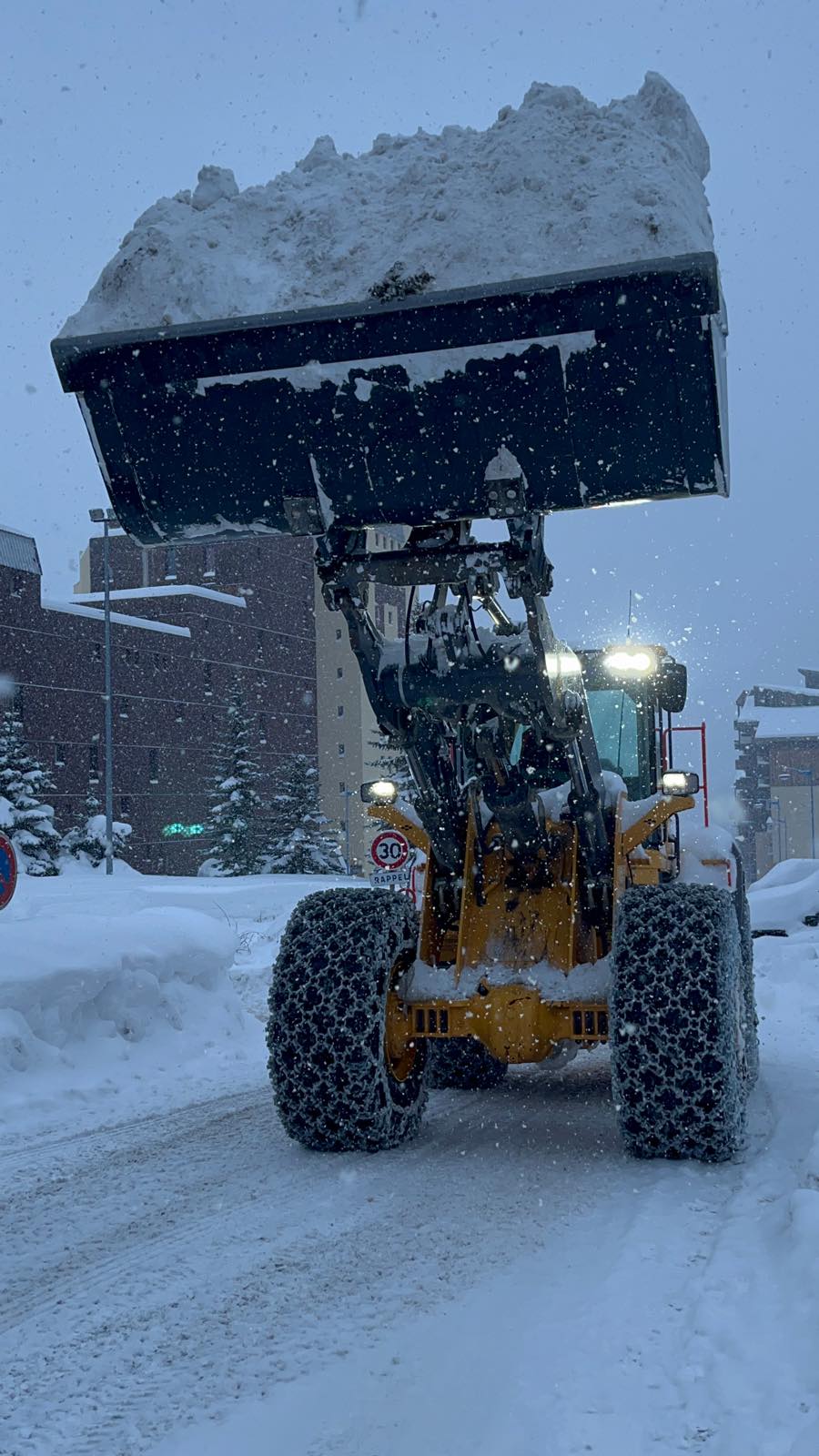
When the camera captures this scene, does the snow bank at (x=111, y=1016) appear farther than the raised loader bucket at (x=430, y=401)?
Yes

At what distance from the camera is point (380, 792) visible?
294 inches

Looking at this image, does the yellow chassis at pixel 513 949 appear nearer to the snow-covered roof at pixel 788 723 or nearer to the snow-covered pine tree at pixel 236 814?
the snow-covered pine tree at pixel 236 814

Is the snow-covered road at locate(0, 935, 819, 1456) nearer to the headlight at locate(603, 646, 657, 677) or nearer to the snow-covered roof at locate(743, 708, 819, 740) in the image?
the headlight at locate(603, 646, 657, 677)

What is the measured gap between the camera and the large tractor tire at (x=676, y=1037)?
5914mm

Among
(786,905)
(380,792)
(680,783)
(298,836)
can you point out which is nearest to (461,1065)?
(380,792)

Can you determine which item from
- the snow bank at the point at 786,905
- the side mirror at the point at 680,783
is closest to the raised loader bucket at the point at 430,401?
the side mirror at the point at 680,783

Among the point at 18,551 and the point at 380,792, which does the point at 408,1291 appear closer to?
the point at 380,792

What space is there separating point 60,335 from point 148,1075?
194 inches

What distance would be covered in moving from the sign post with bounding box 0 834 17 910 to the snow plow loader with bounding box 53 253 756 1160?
338cm

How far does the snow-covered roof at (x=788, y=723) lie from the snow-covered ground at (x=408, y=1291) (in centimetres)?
6821


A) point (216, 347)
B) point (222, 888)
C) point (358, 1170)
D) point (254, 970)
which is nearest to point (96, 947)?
point (358, 1170)

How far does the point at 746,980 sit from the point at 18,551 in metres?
41.6

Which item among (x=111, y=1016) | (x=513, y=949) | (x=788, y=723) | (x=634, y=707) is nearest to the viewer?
(x=513, y=949)

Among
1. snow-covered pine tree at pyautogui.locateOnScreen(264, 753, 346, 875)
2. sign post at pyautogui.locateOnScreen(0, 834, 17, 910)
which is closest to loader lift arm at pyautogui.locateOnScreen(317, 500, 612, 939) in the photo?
sign post at pyautogui.locateOnScreen(0, 834, 17, 910)
